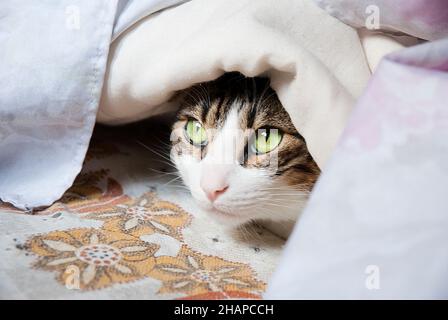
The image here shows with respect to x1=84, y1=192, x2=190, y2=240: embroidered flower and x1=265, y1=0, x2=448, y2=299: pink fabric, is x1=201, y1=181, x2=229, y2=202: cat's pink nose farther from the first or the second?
x1=265, y1=0, x2=448, y2=299: pink fabric

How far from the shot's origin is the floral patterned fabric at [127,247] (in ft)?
2.25

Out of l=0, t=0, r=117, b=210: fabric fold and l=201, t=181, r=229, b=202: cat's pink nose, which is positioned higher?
l=0, t=0, r=117, b=210: fabric fold

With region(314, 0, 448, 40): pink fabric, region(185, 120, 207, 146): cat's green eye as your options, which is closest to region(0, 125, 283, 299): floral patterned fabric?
region(185, 120, 207, 146): cat's green eye

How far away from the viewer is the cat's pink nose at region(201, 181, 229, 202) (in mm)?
818

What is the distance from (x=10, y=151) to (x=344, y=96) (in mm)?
585

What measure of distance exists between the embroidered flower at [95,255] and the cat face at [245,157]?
0.14m

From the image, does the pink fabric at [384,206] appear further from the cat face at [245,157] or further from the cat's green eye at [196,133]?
the cat's green eye at [196,133]

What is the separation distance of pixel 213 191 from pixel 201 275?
0.14 metres

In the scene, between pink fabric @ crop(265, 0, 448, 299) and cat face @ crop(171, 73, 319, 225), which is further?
cat face @ crop(171, 73, 319, 225)

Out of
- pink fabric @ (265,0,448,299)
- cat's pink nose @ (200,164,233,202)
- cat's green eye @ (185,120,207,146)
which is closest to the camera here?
pink fabric @ (265,0,448,299)

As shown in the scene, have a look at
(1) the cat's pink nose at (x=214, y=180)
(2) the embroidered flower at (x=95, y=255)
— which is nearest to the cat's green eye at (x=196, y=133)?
(1) the cat's pink nose at (x=214, y=180)

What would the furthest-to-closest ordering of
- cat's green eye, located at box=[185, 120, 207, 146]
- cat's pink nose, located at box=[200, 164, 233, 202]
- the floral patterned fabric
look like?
cat's green eye, located at box=[185, 120, 207, 146] < cat's pink nose, located at box=[200, 164, 233, 202] < the floral patterned fabric

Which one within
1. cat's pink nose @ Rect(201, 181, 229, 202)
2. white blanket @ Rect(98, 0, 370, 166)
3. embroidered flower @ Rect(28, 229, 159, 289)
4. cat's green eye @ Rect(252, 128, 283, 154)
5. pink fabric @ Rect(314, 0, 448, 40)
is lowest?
embroidered flower @ Rect(28, 229, 159, 289)
